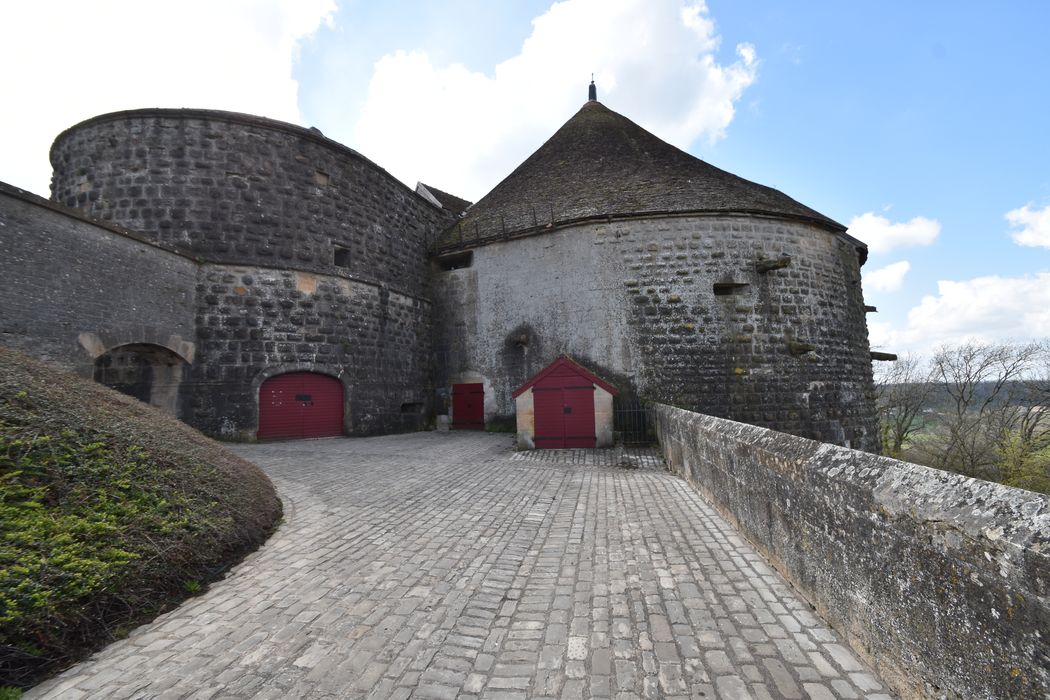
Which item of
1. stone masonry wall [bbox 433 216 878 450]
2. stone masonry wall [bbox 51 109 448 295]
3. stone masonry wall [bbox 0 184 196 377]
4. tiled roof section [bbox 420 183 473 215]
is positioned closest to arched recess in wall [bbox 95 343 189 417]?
stone masonry wall [bbox 0 184 196 377]

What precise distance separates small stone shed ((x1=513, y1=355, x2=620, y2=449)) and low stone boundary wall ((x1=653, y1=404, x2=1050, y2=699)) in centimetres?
695

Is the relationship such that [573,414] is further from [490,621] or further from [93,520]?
[93,520]

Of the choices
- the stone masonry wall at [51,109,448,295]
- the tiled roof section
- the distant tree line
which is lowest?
the distant tree line

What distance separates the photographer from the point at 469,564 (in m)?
3.86

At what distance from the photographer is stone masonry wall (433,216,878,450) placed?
12.3 metres

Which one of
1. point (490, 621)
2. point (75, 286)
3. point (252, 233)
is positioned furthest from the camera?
point (252, 233)

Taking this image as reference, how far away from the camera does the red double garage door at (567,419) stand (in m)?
10.5

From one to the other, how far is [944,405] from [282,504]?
138 feet

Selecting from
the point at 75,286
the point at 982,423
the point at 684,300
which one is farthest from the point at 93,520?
the point at 982,423

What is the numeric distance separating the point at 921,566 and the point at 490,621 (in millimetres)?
2322

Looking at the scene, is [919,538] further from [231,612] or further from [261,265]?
[261,265]

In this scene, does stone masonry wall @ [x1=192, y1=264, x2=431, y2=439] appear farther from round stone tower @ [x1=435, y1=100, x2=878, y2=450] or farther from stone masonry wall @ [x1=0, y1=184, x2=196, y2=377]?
round stone tower @ [x1=435, y1=100, x2=878, y2=450]

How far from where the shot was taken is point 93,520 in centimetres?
328

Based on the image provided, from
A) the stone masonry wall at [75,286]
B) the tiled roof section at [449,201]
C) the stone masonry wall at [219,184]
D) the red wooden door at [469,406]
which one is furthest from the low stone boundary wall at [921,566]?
the tiled roof section at [449,201]
